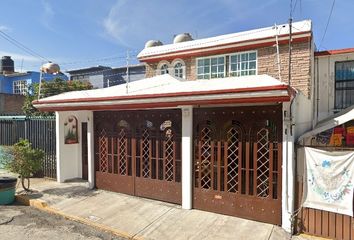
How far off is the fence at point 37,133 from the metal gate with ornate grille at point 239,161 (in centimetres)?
661

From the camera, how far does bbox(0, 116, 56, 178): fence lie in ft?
36.7

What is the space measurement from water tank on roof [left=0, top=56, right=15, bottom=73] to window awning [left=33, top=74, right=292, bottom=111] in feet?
101

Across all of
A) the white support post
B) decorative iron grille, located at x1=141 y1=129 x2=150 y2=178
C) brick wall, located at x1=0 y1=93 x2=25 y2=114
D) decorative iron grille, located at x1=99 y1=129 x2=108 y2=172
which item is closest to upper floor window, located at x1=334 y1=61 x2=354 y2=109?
the white support post

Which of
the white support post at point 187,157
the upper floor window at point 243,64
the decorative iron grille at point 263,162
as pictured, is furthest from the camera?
the upper floor window at point 243,64

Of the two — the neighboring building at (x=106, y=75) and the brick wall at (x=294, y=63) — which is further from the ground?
the neighboring building at (x=106, y=75)

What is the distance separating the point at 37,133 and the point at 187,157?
752cm

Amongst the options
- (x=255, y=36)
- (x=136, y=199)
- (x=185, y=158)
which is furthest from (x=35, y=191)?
(x=255, y=36)

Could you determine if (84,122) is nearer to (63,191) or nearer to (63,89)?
(63,191)

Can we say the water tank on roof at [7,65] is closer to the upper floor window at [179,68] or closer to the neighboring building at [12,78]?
the neighboring building at [12,78]

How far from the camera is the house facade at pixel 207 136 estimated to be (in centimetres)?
646

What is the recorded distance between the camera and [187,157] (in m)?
7.64

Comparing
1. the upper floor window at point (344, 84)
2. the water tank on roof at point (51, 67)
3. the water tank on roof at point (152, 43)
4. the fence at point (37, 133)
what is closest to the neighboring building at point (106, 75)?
the water tank on roof at point (152, 43)

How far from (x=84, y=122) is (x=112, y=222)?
5280 mm

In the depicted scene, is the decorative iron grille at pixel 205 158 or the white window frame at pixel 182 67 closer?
the decorative iron grille at pixel 205 158
